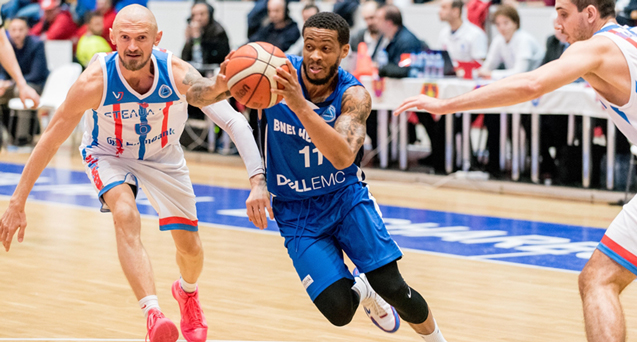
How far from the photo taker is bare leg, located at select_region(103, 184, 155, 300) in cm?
475

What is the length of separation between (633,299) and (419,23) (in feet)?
28.7

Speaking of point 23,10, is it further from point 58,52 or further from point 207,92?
point 207,92

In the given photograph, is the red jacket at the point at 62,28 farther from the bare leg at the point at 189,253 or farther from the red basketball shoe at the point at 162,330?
the red basketball shoe at the point at 162,330

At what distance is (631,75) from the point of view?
12.7ft

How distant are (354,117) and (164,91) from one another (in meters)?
1.34

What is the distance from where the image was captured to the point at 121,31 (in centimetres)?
493

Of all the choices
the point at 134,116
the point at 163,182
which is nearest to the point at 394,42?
the point at 163,182

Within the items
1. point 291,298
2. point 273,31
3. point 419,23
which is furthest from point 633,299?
point 419,23

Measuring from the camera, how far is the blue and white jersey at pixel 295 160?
4582mm

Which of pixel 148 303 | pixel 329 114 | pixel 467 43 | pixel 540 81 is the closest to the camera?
pixel 540 81

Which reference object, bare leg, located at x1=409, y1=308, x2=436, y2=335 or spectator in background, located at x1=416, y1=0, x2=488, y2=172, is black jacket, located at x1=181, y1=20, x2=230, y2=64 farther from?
bare leg, located at x1=409, y1=308, x2=436, y2=335

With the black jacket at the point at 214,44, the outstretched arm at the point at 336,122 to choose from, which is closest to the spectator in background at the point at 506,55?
the black jacket at the point at 214,44

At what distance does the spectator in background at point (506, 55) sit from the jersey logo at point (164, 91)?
6602 millimetres

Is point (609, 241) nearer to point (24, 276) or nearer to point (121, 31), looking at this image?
point (121, 31)
